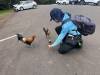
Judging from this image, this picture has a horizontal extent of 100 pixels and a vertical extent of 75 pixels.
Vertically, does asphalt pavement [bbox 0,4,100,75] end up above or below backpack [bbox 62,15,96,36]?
below

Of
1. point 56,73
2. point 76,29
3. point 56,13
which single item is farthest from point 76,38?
point 56,73

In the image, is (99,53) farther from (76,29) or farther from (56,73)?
(56,73)

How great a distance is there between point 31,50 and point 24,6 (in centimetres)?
3269

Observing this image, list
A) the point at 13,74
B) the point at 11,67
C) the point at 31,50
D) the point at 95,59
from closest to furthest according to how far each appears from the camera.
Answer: the point at 13,74 < the point at 11,67 < the point at 95,59 < the point at 31,50

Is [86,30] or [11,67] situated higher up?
[86,30]

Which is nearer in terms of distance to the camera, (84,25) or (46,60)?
(46,60)

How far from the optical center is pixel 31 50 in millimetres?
11766

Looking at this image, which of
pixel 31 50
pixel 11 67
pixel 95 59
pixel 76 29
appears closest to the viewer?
pixel 11 67

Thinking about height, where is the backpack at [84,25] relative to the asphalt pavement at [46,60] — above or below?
above

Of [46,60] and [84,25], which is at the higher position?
[84,25]

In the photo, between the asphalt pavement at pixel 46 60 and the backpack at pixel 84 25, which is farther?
the backpack at pixel 84 25

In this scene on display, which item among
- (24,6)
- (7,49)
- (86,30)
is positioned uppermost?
(86,30)

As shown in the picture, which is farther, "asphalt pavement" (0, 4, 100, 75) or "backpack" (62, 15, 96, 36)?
"backpack" (62, 15, 96, 36)

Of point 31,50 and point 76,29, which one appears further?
point 31,50
